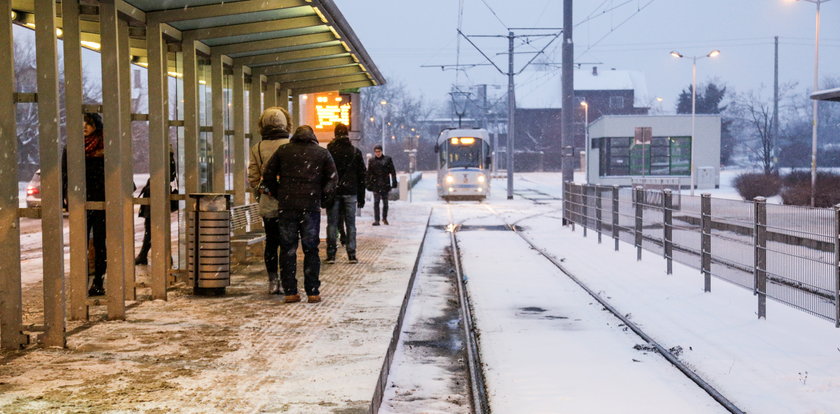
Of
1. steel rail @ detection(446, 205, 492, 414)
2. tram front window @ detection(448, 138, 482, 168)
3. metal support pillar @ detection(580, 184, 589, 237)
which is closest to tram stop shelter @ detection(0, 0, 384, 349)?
steel rail @ detection(446, 205, 492, 414)

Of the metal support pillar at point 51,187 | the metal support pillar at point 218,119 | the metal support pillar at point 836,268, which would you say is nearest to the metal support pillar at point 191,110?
A: the metal support pillar at point 218,119

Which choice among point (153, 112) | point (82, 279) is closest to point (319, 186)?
point (153, 112)

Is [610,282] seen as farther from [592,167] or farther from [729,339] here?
[592,167]

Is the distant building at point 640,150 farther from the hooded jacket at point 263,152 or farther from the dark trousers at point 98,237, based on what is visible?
the dark trousers at point 98,237

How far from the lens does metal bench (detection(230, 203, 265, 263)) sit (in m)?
12.3

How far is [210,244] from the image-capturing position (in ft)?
33.3

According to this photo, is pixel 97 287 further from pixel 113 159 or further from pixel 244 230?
pixel 244 230

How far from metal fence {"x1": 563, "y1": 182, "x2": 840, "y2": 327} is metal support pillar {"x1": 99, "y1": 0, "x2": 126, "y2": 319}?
18.3ft

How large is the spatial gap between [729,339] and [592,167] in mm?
42402

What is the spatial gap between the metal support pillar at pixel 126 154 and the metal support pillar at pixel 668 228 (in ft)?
23.1

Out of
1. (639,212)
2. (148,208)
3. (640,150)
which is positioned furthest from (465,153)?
(148,208)

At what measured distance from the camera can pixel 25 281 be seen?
476 inches

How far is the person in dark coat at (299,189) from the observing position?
9.59 metres

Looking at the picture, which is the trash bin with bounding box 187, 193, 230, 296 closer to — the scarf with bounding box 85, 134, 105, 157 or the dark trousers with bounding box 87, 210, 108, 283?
the dark trousers with bounding box 87, 210, 108, 283
